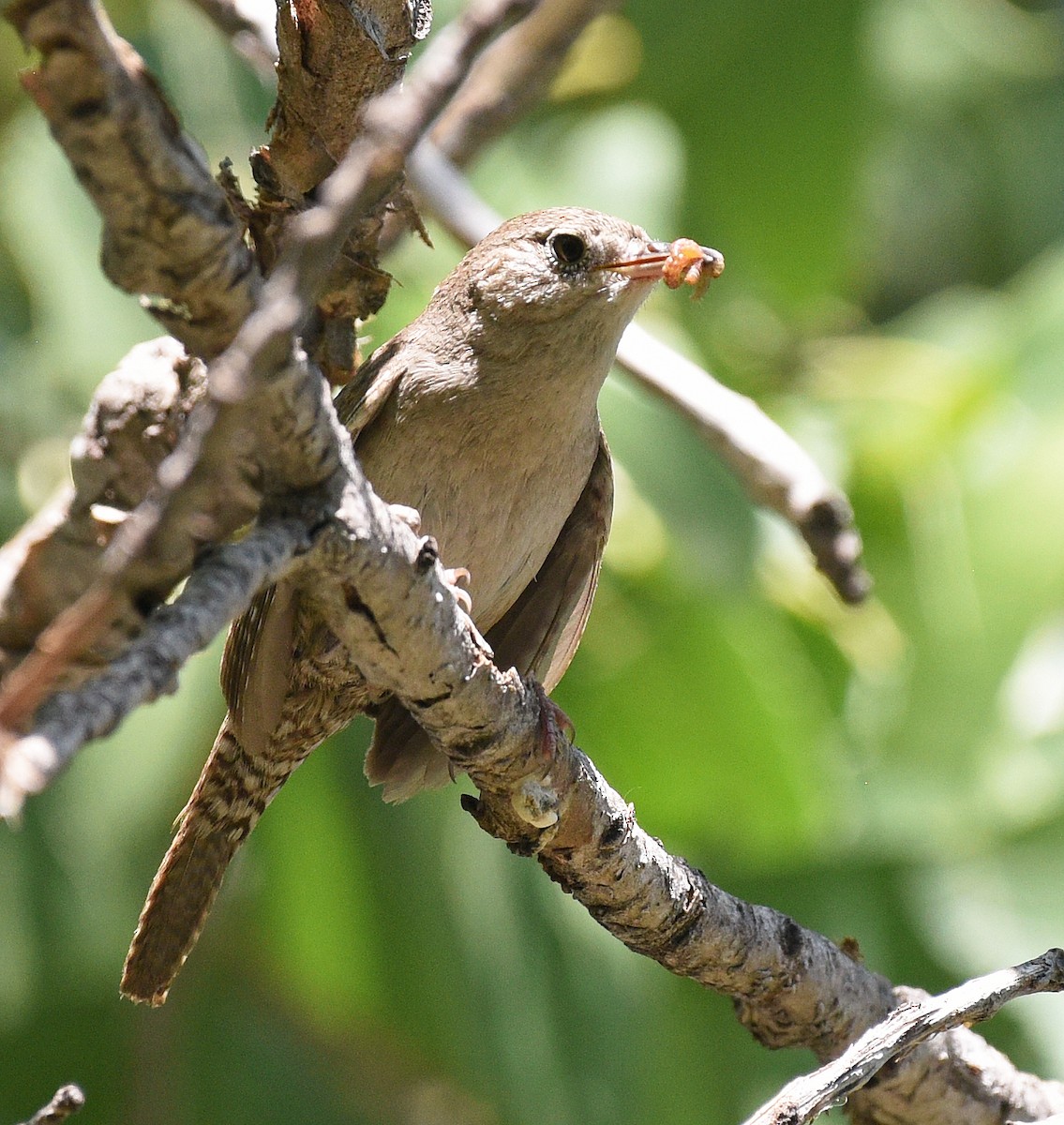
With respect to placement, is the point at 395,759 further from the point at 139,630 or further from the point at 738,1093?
the point at 139,630

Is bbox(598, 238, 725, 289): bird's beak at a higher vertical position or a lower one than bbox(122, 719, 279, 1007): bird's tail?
higher

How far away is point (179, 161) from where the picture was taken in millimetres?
1430

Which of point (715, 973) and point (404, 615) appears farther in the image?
point (715, 973)

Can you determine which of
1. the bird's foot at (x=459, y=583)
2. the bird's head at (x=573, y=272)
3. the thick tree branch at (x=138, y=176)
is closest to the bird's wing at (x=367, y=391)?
the bird's head at (x=573, y=272)

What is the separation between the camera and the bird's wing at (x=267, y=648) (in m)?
2.83

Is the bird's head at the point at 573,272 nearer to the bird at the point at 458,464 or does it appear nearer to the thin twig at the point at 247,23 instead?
the bird at the point at 458,464

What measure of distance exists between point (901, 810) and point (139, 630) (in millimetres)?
3197

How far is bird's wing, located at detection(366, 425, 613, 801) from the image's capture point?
130 inches

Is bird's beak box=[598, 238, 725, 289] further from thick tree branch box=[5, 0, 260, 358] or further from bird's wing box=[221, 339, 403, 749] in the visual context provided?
thick tree branch box=[5, 0, 260, 358]

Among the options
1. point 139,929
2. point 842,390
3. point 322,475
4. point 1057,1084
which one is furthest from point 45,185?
point 1057,1084

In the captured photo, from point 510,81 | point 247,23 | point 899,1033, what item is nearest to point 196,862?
point 899,1033

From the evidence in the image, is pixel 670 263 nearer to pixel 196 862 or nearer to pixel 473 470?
pixel 473 470

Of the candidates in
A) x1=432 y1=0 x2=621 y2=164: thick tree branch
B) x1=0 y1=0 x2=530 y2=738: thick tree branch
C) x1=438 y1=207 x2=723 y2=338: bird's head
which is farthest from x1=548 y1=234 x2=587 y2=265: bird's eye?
x1=0 y1=0 x2=530 y2=738: thick tree branch

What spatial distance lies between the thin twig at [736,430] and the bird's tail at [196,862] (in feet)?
4.08
